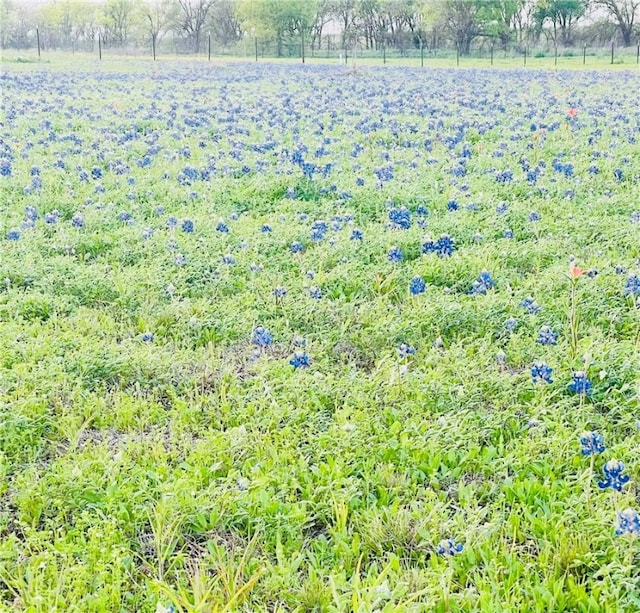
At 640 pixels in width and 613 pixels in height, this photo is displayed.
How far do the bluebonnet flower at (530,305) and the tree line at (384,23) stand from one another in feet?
167

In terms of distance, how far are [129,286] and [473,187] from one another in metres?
3.93

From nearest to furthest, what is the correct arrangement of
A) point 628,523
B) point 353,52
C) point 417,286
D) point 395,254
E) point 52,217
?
point 628,523 → point 417,286 → point 395,254 → point 52,217 → point 353,52

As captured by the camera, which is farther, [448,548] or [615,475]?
[615,475]

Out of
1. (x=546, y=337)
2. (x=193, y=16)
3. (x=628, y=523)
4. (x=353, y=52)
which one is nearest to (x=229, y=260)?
(x=546, y=337)

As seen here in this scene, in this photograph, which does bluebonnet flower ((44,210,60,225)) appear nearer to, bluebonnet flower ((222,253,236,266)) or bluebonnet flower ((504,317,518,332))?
bluebonnet flower ((222,253,236,266))

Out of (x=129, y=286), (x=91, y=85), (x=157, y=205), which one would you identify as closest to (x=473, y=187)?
(x=157, y=205)

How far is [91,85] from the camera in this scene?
1980 centimetres

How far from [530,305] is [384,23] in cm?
6647

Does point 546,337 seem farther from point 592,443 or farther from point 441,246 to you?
point 441,246

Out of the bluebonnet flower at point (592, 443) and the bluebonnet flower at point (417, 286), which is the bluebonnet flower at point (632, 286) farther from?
the bluebonnet flower at point (592, 443)

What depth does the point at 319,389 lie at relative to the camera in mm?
3633

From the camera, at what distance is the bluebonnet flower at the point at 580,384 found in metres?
3.38

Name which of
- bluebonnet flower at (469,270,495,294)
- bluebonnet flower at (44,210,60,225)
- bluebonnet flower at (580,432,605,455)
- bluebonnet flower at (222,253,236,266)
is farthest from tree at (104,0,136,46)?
bluebonnet flower at (580,432,605,455)

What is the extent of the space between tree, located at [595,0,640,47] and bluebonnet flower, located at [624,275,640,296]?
63600mm
